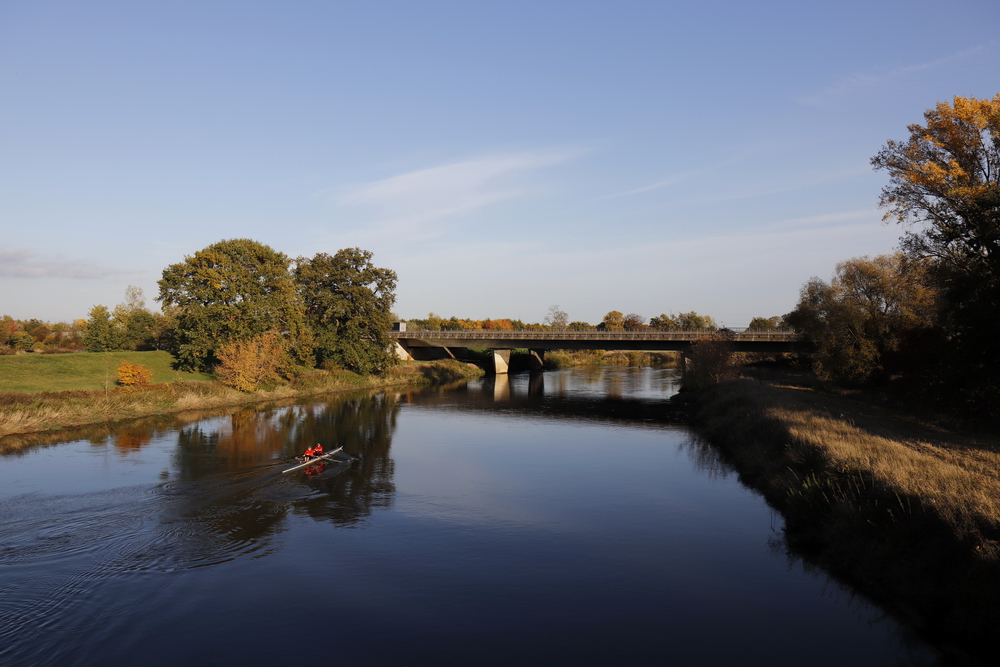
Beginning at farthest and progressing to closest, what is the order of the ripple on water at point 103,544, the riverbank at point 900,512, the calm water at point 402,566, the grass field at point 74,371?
the grass field at point 74,371 < the ripple on water at point 103,544 < the calm water at point 402,566 < the riverbank at point 900,512

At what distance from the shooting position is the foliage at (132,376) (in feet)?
162

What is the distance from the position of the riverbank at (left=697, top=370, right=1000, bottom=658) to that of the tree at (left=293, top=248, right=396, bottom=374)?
5074 cm

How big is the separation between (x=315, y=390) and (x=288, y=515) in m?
45.1

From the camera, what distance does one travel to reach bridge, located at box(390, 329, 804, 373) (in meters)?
71.3

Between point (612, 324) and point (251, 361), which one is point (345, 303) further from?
point (612, 324)

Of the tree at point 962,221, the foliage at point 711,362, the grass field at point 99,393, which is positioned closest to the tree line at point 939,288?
the tree at point 962,221

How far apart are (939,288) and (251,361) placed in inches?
2094

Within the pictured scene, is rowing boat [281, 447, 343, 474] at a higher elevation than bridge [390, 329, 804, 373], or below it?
below

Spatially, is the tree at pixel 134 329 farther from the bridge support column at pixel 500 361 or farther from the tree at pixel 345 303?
the bridge support column at pixel 500 361

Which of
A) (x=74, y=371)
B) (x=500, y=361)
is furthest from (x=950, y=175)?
(x=500, y=361)

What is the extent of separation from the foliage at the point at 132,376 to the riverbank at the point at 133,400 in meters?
1.00

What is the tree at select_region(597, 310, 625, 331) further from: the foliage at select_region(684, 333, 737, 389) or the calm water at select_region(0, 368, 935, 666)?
the calm water at select_region(0, 368, 935, 666)

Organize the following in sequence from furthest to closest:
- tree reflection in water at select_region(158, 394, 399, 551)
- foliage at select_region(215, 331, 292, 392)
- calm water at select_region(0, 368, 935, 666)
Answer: foliage at select_region(215, 331, 292, 392), tree reflection in water at select_region(158, 394, 399, 551), calm water at select_region(0, 368, 935, 666)

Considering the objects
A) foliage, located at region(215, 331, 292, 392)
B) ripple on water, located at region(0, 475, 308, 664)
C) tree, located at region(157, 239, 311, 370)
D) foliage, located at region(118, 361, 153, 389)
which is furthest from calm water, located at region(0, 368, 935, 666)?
tree, located at region(157, 239, 311, 370)
